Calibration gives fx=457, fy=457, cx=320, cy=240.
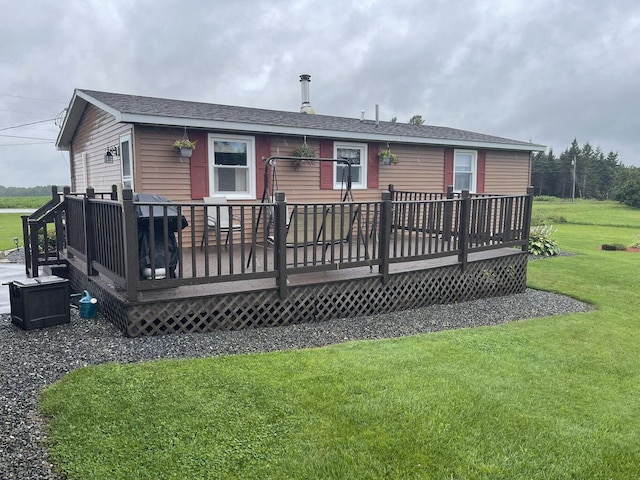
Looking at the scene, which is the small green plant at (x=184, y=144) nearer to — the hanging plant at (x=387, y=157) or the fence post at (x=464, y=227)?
the hanging plant at (x=387, y=157)

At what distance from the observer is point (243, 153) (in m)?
8.05

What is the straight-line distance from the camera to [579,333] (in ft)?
15.6

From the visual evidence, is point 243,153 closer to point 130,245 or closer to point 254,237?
point 254,237

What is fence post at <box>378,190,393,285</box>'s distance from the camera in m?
5.26

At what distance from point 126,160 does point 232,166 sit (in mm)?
1804

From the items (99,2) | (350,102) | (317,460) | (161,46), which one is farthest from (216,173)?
(350,102)

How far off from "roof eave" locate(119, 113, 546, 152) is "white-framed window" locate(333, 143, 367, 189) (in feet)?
0.99

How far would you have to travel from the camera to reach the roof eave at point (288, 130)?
6.91 m

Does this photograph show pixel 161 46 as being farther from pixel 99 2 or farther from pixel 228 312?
pixel 228 312

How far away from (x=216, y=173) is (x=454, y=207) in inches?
159

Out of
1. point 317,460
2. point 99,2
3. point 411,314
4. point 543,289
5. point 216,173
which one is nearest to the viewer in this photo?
point 317,460

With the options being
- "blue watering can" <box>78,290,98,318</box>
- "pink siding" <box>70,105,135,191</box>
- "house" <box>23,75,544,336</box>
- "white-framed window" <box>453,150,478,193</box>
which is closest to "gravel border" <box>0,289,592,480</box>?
"blue watering can" <box>78,290,98,318</box>

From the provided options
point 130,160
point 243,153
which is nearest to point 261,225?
point 243,153

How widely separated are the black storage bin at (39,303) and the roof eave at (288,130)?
3226mm
